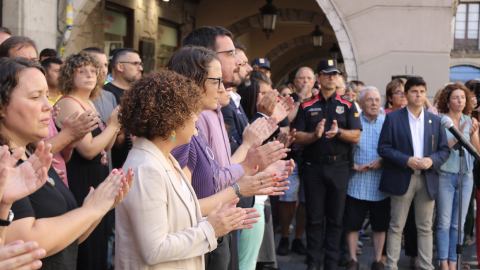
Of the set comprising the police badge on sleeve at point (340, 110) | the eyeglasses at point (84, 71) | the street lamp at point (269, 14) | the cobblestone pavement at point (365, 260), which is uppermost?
the street lamp at point (269, 14)

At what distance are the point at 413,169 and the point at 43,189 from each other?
386 cm

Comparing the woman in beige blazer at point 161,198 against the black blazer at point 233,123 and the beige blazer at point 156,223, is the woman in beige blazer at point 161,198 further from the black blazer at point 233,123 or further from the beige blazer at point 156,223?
the black blazer at point 233,123

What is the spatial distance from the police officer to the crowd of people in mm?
Result: 15

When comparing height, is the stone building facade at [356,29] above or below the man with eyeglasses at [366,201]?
above

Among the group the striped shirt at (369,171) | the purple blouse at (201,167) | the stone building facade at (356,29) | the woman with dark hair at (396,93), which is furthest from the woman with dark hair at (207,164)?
the stone building facade at (356,29)

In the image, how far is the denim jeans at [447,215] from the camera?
193 inches

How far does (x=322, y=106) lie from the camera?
5172mm

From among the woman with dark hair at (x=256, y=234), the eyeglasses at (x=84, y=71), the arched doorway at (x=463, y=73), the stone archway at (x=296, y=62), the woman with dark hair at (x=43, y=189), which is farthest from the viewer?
the arched doorway at (x=463, y=73)

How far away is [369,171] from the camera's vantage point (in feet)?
17.0

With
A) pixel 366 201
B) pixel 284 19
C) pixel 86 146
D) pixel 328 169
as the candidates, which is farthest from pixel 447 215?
pixel 284 19

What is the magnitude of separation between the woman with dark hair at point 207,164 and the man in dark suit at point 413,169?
8.64 feet

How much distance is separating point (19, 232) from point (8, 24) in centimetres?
587

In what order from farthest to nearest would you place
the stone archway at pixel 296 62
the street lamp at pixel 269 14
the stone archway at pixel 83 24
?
→ the stone archway at pixel 296 62
the street lamp at pixel 269 14
the stone archway at pixel 83 24

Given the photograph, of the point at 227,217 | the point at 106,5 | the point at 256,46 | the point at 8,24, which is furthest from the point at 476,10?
the point at 227,217
